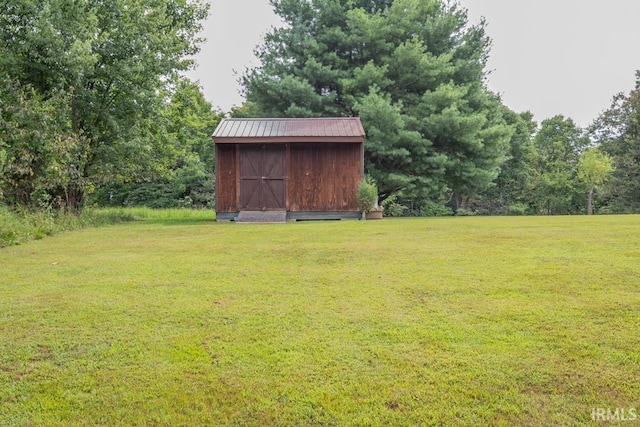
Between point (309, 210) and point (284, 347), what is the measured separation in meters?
9.35

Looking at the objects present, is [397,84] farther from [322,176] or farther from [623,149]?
[623,149]

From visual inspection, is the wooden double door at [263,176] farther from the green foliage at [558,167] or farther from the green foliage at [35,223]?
the green foliage at [558,167]

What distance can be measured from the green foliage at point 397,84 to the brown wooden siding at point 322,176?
121 inches

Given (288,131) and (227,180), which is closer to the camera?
(288,131)

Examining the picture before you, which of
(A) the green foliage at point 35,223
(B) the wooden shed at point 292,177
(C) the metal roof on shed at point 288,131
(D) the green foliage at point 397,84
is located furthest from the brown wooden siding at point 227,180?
(D) the green foliage at point 397,84

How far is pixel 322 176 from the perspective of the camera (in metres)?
11.5

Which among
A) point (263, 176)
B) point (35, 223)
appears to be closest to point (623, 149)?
point (263, 176)

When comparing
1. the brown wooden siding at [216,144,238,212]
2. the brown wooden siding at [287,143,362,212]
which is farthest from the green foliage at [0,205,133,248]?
the brown wooden siding at [287,143,362,212]

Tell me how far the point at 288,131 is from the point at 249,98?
6857 mm

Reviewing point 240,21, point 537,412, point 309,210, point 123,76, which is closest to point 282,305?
point 537,412

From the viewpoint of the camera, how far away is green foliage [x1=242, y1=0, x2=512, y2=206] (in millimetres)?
14711

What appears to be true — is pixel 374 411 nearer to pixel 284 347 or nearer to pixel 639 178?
pixel 284 347

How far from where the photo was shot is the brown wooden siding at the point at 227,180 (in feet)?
37.7

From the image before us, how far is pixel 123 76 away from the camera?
35.4ft
